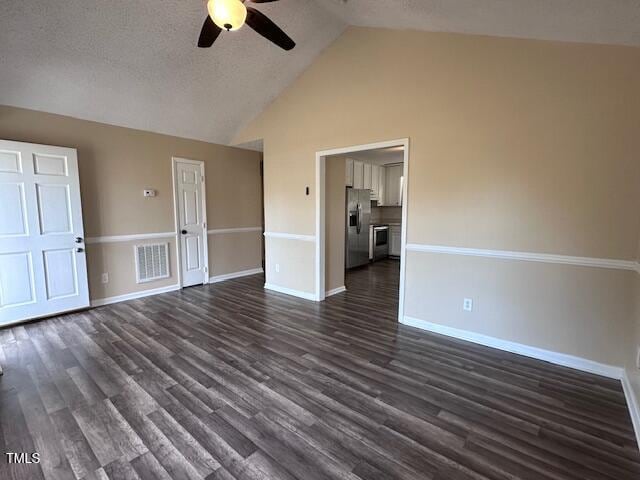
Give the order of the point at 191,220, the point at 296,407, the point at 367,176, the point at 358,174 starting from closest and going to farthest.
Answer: the point at 296,407, the point at 191,220, the point at 358,174, the point at 367,176

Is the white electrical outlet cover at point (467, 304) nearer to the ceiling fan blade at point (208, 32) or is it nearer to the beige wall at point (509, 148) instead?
the beige wall at point (509, 148)

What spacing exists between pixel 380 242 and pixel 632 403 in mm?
5472

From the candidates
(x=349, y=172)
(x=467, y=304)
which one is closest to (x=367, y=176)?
(x=349, y=172)

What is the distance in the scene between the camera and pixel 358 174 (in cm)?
658

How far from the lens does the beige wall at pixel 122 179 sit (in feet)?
12.1

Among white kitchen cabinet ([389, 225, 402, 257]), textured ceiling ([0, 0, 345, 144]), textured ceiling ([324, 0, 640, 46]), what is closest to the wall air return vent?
textured ceiling ([0, 0, 345, 144])

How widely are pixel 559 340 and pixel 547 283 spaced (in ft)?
1.67

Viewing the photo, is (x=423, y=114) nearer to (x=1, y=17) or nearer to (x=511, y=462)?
(x=511, y=462)

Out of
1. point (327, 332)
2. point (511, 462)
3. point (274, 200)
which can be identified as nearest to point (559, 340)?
point (511, 462)

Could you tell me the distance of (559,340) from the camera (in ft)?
8.68

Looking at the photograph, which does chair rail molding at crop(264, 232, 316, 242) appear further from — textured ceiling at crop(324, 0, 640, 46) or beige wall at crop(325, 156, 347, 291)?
textured ceiling at crop(324, 0, 640, 46)

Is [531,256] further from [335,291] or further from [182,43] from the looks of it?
[182,43]

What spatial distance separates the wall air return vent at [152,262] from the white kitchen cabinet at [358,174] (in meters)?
3.88

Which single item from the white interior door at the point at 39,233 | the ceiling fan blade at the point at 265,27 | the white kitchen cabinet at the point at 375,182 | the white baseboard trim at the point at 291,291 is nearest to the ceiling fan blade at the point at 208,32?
the ceiling fan blade at the point at 265,27
